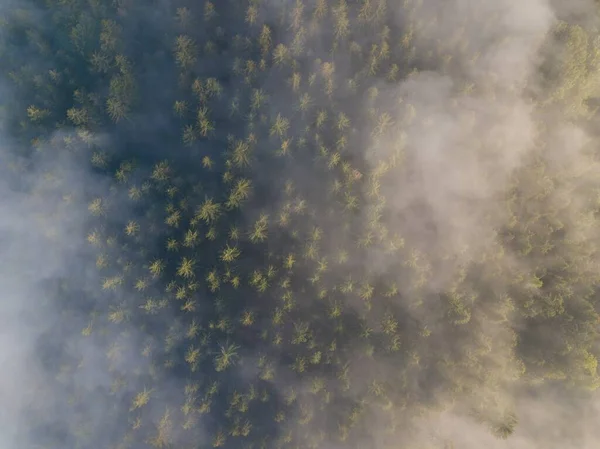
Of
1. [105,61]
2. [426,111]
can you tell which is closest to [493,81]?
[426,111]

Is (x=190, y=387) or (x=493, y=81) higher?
(x=493, y=81)

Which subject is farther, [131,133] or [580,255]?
[131,133]

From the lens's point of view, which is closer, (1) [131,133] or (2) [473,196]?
(2) [473,196]

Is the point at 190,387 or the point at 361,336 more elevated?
the point at 361,336

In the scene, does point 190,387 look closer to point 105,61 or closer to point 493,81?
point 105,61

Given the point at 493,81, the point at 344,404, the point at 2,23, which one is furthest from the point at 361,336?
the point at 2,23

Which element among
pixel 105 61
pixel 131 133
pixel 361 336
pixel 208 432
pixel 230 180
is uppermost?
pixel 105 61

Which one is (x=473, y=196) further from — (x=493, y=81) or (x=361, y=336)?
(x=361, y=336)
